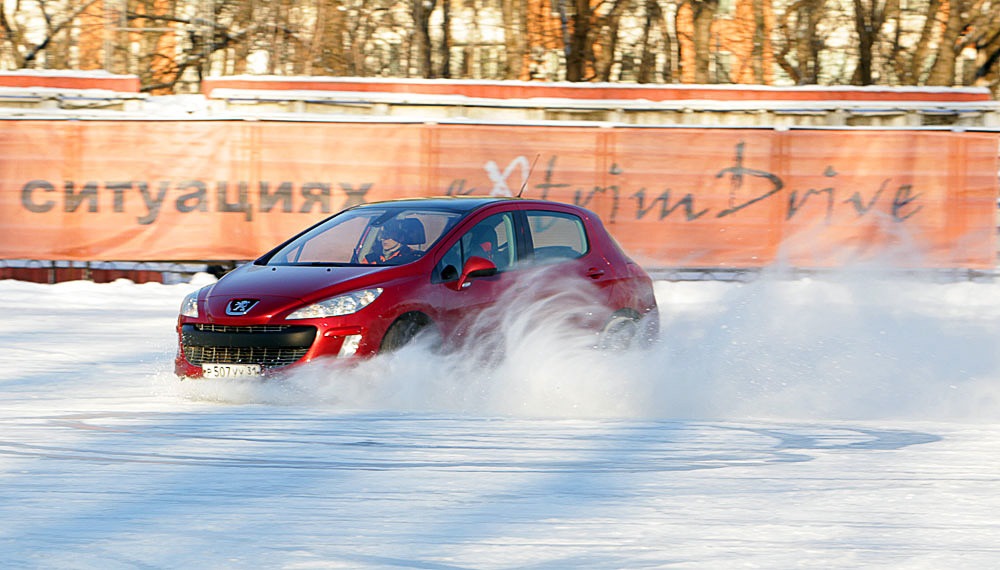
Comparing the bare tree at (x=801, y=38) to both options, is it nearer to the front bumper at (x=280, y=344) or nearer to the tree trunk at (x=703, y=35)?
the tree trunk at (x=703, y=35)

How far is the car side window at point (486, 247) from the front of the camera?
8883mm

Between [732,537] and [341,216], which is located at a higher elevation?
[341,216]

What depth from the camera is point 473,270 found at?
28.7 feet

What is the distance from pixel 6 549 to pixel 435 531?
1.40 metres

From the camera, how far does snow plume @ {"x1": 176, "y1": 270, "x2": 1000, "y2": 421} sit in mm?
8156

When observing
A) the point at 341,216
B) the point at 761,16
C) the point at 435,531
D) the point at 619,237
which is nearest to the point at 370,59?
the point at 761,16

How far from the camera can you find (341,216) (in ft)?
32.7

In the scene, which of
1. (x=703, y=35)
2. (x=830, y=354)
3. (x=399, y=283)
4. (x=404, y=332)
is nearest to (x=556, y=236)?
(x=399, y=283)

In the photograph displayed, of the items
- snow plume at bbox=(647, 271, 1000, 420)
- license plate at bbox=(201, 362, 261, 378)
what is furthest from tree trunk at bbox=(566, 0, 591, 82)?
license plate at bbox=(201, 362, 261, 378)

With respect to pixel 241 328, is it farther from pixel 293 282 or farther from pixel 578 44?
pixel 578 44

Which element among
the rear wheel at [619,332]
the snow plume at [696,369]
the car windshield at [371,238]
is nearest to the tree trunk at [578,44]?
the snow plume at [696,369]

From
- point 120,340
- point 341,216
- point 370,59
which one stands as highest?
point 370,59

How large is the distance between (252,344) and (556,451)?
8.08ft

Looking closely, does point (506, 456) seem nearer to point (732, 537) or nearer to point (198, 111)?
point (732, 537)
